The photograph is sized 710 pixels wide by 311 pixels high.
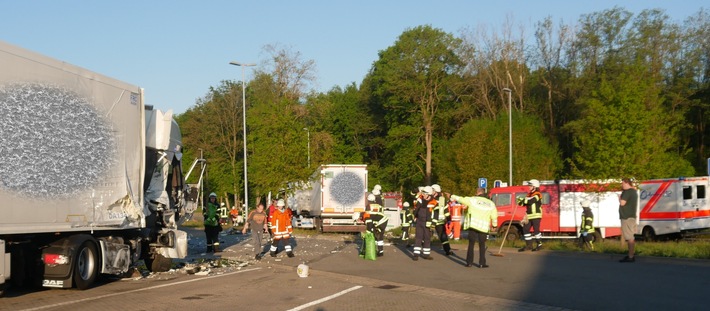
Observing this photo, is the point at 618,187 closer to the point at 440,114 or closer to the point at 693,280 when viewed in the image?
the point at 693,280

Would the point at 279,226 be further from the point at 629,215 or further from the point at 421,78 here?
the point at 421,78

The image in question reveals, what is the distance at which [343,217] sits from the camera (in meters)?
37.2

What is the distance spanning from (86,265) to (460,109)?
165 feet

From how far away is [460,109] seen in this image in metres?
62.1

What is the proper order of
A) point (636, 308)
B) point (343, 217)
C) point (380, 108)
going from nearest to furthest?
point (636, 308) → point (343, 217) → point (380, 108)

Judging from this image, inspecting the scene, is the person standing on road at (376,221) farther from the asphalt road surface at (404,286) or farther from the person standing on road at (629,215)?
the person standing on road at (629,215)

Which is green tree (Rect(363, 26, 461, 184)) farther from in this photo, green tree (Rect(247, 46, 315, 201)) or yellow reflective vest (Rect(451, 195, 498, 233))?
yellow reflective vest (Rect(451, 195, 498, 233))

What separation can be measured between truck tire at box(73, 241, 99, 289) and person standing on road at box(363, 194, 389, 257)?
8.59 metres

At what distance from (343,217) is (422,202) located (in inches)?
686

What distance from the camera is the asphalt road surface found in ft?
38.8

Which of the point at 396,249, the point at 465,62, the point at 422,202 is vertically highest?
the point at 465,62

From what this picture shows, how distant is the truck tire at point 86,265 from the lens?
13336 mm

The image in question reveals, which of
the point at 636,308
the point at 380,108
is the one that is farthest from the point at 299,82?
the point at 636,308

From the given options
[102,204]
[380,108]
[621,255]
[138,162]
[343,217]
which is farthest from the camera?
[380,108]
